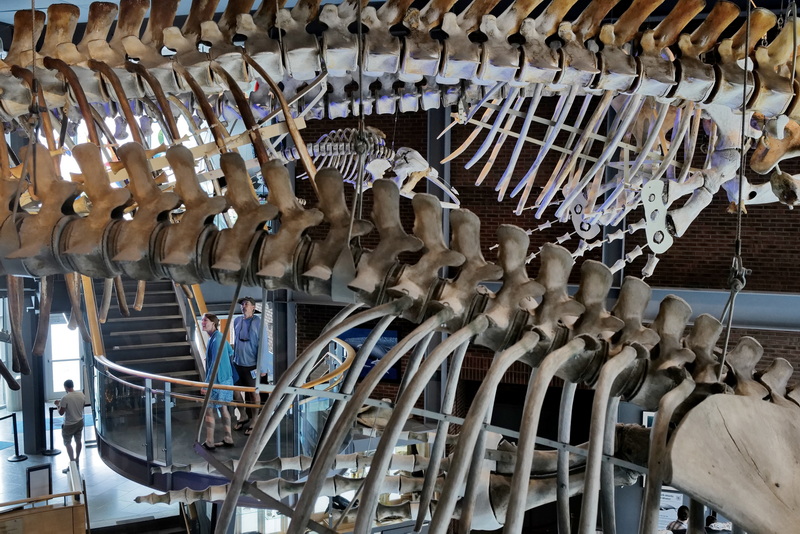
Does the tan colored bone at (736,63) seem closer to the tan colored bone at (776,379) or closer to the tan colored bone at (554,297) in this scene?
the tan colored bone at (776,379)

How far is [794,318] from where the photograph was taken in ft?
29.9

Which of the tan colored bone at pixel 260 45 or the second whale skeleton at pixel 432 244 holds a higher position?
the tan colored bone at pixel 260 45

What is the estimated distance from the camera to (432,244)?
7.68 ft

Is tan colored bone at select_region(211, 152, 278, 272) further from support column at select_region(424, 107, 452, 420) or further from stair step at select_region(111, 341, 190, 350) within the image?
support column at select_region(424, 107, 452, 420)

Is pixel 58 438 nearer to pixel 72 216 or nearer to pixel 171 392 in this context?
pixel 171 392

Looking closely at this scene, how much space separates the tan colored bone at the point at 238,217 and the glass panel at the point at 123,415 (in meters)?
5.00

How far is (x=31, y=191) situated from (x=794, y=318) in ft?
29.3

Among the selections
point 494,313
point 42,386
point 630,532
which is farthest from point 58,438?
point 494,313

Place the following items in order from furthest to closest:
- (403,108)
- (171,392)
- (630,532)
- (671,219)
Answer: (630,532)
(171,392)
(403,108)
(671,219)

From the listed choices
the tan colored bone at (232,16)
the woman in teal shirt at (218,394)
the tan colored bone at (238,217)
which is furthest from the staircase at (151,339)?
the tan colored bone at (238,217)

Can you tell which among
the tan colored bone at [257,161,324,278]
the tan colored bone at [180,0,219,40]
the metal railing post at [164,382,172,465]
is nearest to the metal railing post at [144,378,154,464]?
the metal railing post at [164,382,172,465]

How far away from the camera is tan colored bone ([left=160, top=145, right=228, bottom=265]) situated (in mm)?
2385

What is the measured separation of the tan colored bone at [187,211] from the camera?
238cm

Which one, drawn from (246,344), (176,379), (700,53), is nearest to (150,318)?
(246,344)
